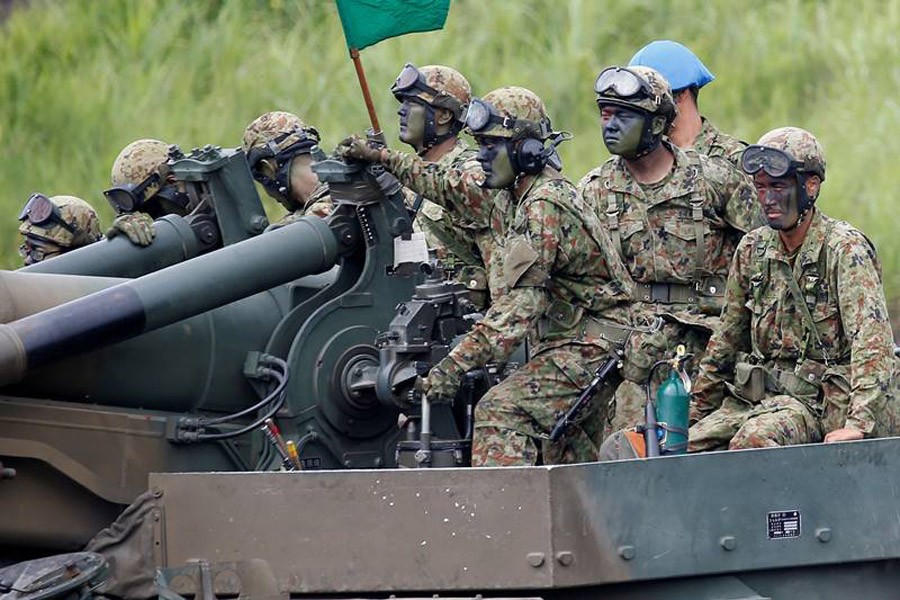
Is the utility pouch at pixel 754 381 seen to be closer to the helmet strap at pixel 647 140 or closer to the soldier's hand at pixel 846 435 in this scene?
the soldier's hand at pixel 846 435

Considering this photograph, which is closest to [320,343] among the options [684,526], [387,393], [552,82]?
[387,393]

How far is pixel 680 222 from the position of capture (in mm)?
9727

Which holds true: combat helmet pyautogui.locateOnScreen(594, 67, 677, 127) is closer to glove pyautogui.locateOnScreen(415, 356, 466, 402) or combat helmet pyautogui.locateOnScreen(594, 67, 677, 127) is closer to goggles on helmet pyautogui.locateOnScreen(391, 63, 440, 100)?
goggles on helmet pyautogui.locateOnScreen(391, 63, 440, 100)

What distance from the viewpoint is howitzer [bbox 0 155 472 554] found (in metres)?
8.38

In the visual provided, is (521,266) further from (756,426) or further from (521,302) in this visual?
(756,426)

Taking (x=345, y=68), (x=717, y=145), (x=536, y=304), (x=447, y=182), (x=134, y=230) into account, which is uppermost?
(x=345, y=68)

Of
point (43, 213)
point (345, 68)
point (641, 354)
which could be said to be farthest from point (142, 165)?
point (345, 68)

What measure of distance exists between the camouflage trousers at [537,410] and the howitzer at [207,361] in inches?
11.6

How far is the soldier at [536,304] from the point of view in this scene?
8695mm

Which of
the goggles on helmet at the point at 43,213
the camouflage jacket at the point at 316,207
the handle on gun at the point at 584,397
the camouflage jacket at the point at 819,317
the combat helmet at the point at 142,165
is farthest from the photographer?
Answer: the goggles on helmet at the point at 43,213

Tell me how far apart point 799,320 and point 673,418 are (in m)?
0.66

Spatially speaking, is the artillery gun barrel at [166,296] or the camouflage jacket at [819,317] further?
the camouflage jacket at [819,317]

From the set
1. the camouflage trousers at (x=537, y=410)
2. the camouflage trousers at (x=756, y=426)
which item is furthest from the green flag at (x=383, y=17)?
the camouflage trousers at (x=756, y=426)

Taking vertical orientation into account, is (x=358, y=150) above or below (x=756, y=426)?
above
